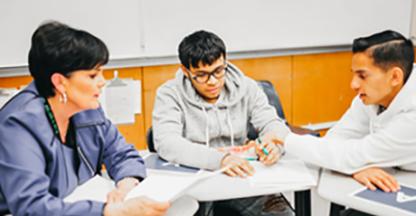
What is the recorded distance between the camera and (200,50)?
1.82 meters

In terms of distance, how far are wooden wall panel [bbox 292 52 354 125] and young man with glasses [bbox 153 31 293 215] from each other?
136 centimetres

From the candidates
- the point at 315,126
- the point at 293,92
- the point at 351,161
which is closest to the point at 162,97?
the point at 351,161

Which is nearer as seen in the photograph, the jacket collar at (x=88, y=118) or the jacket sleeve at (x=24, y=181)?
the jacket sleeve at (x=24, y=181)

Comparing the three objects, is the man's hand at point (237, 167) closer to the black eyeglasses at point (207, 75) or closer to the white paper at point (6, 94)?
the black eyeglasses at point (207, 75)

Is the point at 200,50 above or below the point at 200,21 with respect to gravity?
below

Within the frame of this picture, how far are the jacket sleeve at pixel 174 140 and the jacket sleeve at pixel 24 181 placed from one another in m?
0.52

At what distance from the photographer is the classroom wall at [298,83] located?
284cm

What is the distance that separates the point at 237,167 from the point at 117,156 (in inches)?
18.1

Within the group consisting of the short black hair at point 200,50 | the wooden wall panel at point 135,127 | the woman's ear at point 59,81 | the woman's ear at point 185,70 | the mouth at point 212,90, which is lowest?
the wooden wall panel at point 135,127

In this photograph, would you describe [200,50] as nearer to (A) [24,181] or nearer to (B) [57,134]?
(B) [57,134]

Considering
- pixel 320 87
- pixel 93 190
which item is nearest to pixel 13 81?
pixel 93 190

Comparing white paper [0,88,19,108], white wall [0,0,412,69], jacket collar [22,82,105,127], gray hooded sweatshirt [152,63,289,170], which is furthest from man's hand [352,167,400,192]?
white paper [0,88,19,108]

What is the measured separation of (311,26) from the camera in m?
3.20

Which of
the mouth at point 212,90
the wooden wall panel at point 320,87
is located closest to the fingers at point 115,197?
the mouth at point 212,90
